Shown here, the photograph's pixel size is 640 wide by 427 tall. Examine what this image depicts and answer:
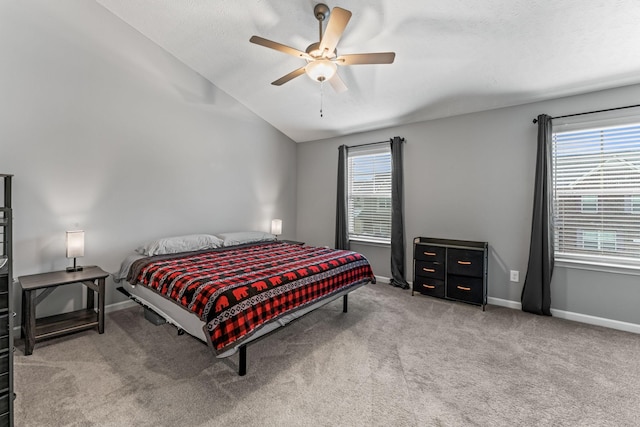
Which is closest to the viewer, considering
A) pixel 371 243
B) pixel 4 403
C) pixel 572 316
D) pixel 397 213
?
pixel 4 403

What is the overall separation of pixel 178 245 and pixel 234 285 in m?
1.65

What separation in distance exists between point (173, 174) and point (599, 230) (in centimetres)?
504

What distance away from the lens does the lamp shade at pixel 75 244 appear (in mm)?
2850

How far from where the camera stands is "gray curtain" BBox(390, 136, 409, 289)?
14.4ft

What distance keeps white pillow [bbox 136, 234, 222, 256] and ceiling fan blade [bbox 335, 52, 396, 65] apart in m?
2.57

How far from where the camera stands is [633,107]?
2.93 meters

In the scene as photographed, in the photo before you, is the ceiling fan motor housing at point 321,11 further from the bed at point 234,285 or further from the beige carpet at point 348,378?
the beige carpet at point 348,378

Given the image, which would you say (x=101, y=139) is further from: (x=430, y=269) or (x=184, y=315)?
(x=430, y=269)

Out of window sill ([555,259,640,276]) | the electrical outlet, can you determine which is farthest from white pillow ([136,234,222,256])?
window sill ([555,259,640,276])

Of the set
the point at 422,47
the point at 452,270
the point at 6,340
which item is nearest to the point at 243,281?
the point at 6,340

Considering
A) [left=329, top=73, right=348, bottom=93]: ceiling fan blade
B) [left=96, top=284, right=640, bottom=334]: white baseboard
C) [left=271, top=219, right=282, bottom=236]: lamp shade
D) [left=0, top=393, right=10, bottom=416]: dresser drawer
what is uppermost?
[left=329, top=73, right=348, bottom=93]: ceiling fan blade

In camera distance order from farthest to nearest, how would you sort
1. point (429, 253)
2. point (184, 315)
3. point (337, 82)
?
1. point (429, 253)
2. point (337, 82)
3. point (184, 315)

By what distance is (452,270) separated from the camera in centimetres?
368

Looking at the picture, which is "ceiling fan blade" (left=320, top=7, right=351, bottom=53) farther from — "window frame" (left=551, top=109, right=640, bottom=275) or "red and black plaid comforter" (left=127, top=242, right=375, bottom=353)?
"window frame" (left=551, top=109, right=640, bottom=275)
